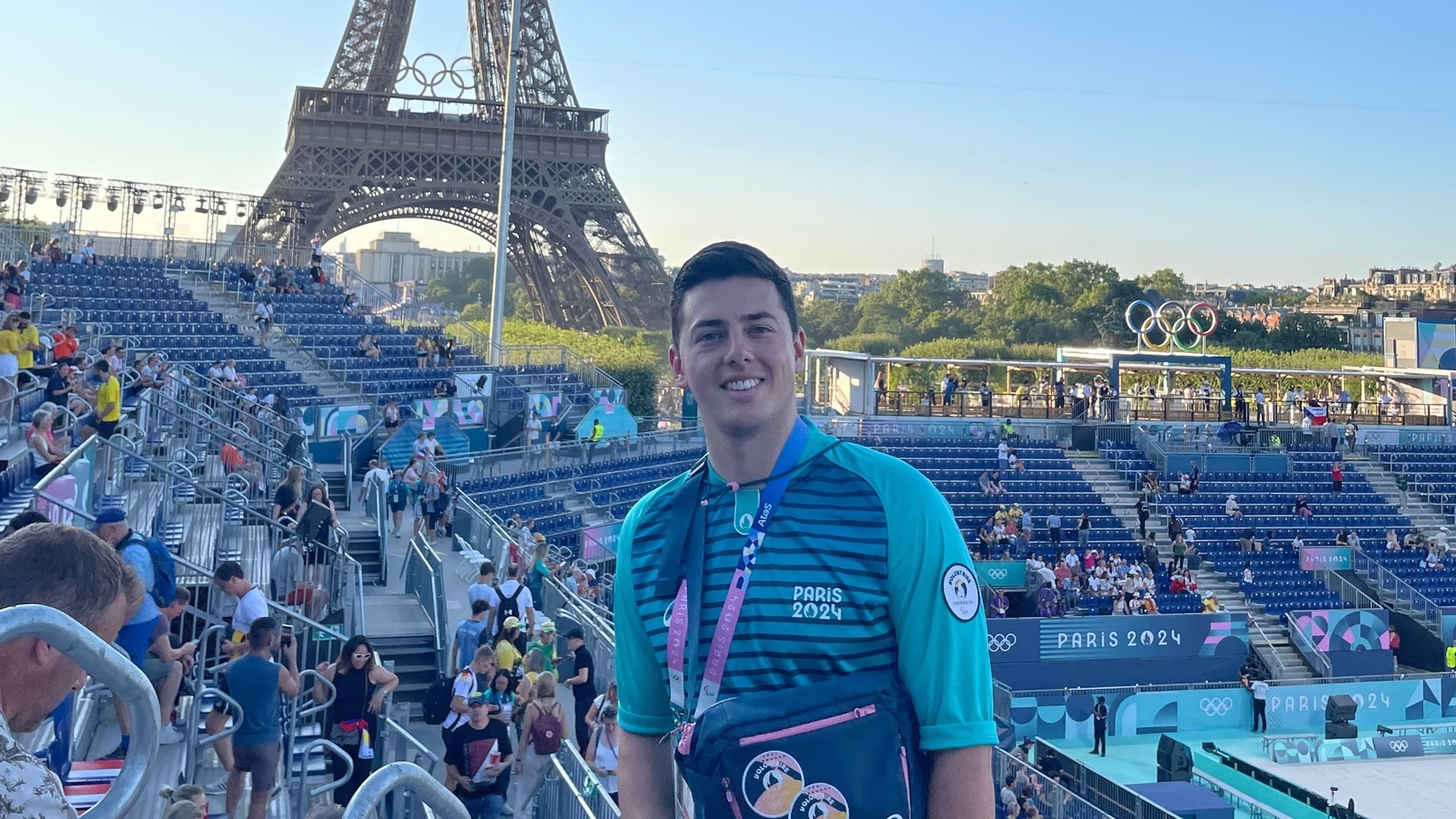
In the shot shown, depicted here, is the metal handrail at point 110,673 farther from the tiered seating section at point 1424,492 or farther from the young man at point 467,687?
the tiered seating section at point 1424,492

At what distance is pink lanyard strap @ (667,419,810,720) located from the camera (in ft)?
5.94

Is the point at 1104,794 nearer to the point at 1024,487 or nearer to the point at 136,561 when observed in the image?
the point at 136,561

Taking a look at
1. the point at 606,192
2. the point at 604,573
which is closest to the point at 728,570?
the point at 604,573

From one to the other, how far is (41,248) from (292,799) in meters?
20.6

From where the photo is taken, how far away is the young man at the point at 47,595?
6.15ft

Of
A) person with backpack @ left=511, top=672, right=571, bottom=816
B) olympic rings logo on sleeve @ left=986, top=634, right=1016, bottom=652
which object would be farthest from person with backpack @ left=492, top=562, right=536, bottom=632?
olympic rings logo on sleeve @ left=986, top=634, right=1016, bottom=652

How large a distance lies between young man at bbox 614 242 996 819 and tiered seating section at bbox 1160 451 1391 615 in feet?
79.5

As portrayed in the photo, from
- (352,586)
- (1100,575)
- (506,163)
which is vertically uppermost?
(506,163)

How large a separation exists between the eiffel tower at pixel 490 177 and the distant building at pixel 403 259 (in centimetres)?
12980

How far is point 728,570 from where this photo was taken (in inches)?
73.4

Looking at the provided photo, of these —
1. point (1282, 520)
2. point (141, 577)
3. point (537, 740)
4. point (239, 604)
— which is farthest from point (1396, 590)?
point (141, 577)

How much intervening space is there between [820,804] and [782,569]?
317 millimetres

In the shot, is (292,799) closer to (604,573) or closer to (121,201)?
(604,573)

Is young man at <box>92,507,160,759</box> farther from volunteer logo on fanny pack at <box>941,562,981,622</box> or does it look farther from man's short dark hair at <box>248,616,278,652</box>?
volunteer logo on fanny pack at <box>941,562,981,622</box>
